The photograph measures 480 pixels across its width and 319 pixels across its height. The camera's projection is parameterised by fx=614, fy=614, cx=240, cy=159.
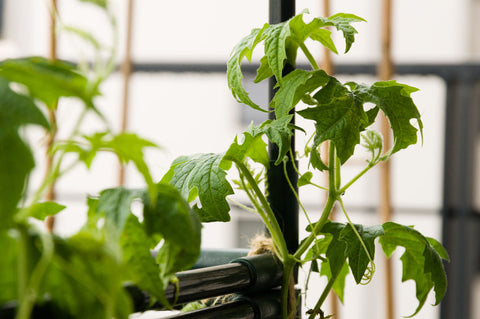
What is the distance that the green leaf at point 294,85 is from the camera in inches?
21.4

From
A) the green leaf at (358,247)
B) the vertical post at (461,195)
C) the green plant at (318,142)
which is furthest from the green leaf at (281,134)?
the vertical post at (461,195)

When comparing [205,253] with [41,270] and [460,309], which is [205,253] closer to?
[41,270]

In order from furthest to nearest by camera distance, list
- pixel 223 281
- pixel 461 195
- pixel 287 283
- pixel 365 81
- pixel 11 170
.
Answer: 1. pixel 365 81
2. pixel 461 195
3. pixel 287 283
4. pixel 223 281
5. pixel 11 170

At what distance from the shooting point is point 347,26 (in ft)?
1.84

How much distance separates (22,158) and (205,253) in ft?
1.49

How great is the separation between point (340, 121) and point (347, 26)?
3.7 inches

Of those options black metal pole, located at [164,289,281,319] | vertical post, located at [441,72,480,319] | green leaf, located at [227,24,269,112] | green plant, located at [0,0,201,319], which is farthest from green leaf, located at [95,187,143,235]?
vertical post, located at [441,72,480,319]

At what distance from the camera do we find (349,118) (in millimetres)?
532

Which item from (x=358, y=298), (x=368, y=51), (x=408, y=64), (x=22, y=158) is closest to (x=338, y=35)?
(x=368, y=51)

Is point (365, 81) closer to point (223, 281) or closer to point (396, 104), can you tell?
point (396, 104)

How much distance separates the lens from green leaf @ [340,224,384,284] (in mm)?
566

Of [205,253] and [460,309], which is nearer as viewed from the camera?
[205,253]

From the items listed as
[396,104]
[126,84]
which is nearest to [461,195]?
[126,84]

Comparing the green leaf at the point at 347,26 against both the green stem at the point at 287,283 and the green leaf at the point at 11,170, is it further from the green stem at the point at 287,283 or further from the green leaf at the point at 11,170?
the green leaf at the point at 11,170
